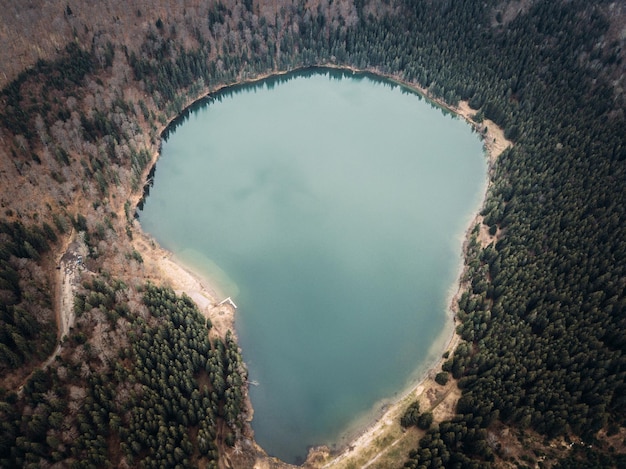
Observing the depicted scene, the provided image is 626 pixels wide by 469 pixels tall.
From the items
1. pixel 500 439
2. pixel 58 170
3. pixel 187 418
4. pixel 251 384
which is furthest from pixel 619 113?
pixel 58 170

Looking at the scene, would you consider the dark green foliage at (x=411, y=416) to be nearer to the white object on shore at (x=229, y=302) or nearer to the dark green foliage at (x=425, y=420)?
the dark green foliage at (x=425, y=420)

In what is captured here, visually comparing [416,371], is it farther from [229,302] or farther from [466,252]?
[229,302]

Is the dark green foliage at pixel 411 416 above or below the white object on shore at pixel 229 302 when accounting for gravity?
below

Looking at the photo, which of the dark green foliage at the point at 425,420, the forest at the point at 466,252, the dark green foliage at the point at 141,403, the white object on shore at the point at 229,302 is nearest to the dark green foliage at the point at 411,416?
the forest at the point at 466,252

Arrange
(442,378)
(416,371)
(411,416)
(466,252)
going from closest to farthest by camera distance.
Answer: (411,416)
(442,378)
(416,371)
(466,252)

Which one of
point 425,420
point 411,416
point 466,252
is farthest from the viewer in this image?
point 466,252

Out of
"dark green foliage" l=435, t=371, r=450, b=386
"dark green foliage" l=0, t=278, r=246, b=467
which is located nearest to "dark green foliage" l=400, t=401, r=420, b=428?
"dark green foliage" l=435, t=371, r=450, b=386

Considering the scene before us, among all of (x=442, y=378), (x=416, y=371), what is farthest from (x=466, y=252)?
(x=442, y=378)
